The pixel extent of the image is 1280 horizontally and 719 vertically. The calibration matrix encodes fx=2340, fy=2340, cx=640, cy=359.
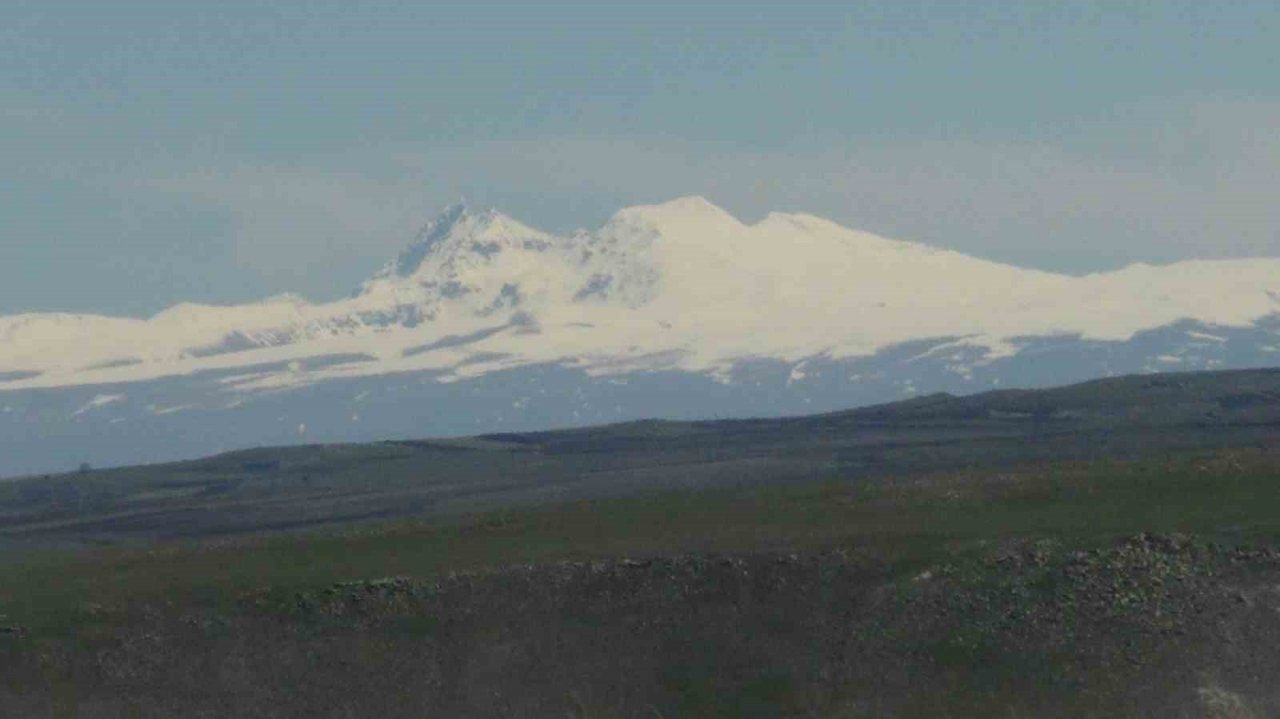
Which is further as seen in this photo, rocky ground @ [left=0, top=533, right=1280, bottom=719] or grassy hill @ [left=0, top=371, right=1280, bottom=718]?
grassy hill @ [left=0, top=371, right=1280, bottom=718]

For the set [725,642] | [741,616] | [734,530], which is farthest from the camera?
[734,530]

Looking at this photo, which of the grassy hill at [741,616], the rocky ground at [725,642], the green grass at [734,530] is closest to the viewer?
the rocky ground at [725,642]

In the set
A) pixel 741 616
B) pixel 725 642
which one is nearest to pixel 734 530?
pixel 741 616

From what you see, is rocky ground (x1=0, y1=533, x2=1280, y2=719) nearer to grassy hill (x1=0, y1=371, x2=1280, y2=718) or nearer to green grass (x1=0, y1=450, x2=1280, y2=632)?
grassy hill (x1=0, y1=371, x2=1280, y2=718)

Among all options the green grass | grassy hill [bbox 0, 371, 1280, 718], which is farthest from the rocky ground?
the green grass

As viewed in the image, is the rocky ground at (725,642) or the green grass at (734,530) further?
the green grass at (734,530)

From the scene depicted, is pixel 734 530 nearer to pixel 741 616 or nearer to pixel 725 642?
pixel 741 616

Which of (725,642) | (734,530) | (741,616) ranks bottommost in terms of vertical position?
(725,642)

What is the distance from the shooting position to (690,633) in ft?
225

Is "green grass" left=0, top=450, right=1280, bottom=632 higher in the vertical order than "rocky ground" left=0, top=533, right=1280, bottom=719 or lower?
higher

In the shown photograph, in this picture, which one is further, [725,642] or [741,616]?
[741,616]

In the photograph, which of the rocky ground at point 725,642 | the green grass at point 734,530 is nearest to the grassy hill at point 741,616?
the rocky ground at point 725,642

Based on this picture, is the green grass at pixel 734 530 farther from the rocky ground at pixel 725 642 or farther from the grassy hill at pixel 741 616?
the rocky ground at pixel 725 642

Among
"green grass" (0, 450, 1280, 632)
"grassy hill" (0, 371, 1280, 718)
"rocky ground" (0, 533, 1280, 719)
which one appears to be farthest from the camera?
"green grass" (0, 450, 1280, 632)
